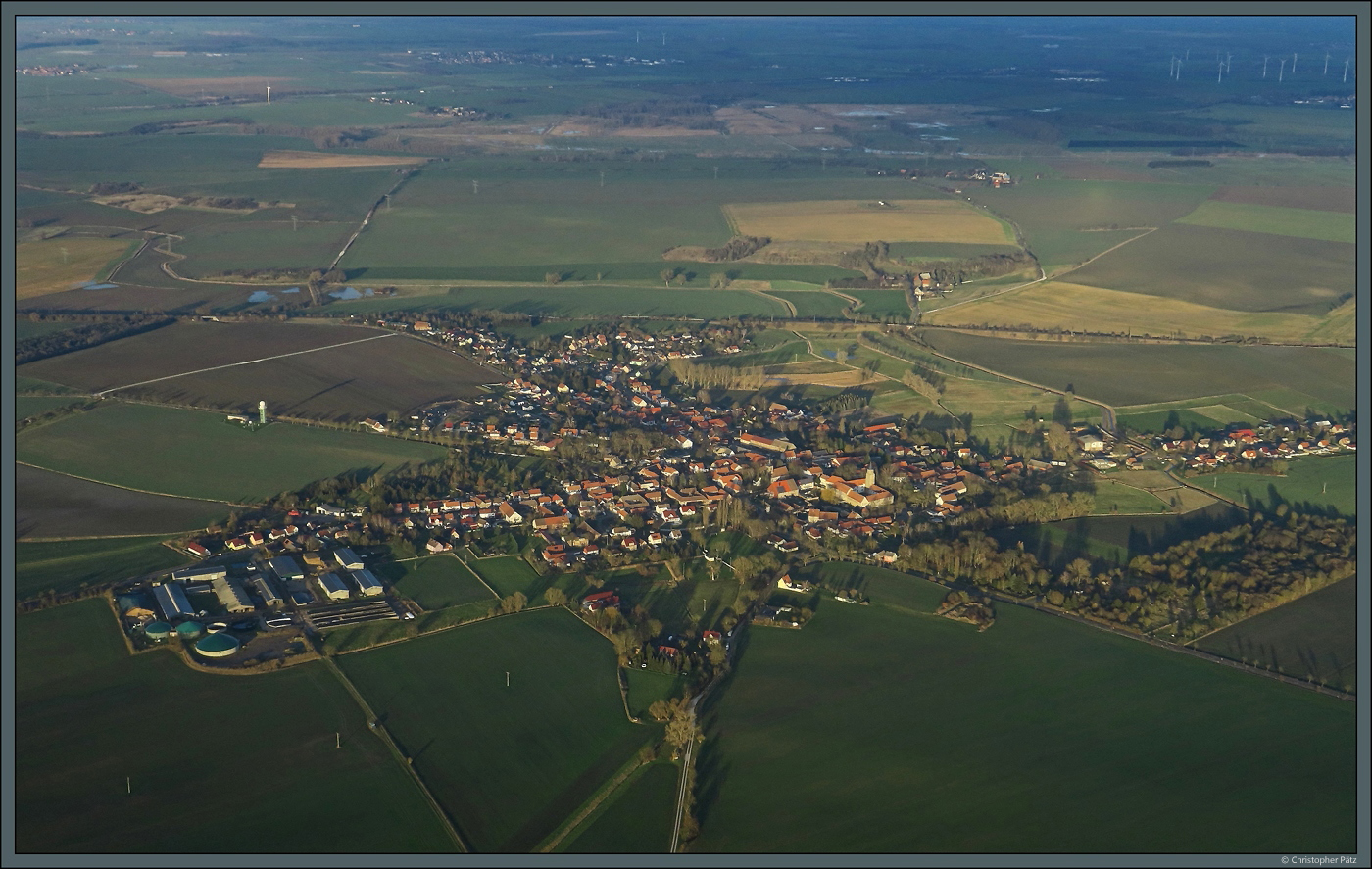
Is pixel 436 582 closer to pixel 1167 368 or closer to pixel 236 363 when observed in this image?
pixel 236 363

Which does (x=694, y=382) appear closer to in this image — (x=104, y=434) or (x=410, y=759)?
(x=104, y=434)

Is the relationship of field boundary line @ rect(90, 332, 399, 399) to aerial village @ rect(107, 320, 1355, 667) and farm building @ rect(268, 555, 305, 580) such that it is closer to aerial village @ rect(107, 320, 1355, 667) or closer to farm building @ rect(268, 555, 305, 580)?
aerial village @ rect(107, 320, 1355, 667)

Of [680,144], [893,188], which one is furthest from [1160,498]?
[680,144]

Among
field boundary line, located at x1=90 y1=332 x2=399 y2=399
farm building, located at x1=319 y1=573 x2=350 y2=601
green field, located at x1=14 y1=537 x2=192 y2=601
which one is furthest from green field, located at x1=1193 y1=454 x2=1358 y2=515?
field boundary line, located at x1=90 y1=332 x2=399 y2=399

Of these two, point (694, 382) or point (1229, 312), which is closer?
point (694, 382)

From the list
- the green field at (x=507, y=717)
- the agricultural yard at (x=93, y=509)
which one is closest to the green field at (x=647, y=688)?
the green field at (x=507, y=717)
